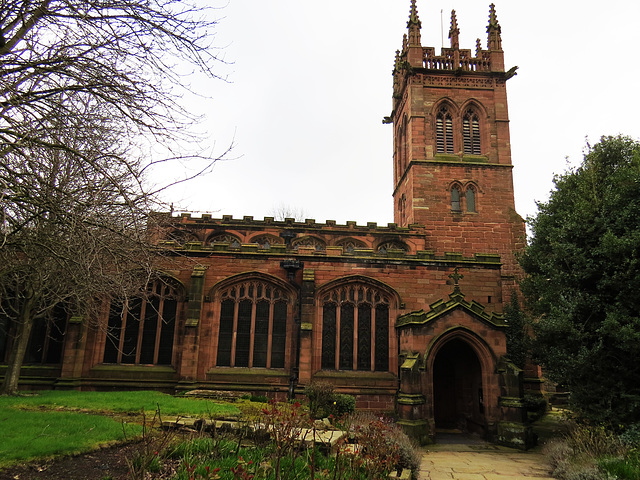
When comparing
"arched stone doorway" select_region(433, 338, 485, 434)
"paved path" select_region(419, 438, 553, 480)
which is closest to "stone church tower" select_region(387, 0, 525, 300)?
"arched stone doorway" select_region(433, 338, 485, 434)

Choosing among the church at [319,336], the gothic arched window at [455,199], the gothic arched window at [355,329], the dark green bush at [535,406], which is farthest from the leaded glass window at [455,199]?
the dark green bush at [535,406]

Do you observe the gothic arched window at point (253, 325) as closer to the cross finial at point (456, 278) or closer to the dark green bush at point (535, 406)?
the cross finial at point (456, 278)

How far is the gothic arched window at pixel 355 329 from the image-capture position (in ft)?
54.7

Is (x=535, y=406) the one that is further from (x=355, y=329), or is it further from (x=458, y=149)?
(x=458, y=149)

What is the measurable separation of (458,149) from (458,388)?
1537 cm

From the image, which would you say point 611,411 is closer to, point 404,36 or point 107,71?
point 107,71

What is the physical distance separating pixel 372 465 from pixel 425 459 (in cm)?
484

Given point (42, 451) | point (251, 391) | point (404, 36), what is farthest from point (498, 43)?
point (42, 451)

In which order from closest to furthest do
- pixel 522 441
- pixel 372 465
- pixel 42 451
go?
1. pixel 42 451
2. pixel 372 465
3. pixel 522 441

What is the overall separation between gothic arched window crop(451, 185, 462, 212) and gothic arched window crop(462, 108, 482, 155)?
268cm

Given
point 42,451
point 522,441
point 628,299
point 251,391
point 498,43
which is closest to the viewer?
point 42,451

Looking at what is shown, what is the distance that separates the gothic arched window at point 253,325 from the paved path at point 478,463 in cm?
673

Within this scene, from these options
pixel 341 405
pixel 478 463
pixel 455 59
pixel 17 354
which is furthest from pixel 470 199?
pixel 17 354

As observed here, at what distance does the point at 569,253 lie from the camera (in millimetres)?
13242
